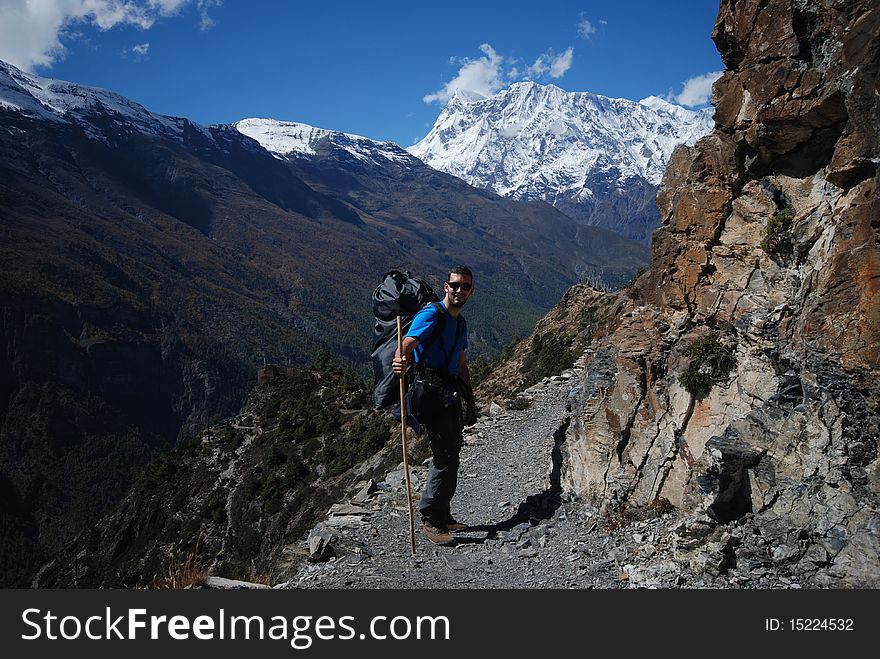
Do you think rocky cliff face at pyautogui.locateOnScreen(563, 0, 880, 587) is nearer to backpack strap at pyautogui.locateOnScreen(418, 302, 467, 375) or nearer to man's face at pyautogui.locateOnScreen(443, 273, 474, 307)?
backpack strap at pyautogui.locateOnScreen(418, 302, 467, 375)

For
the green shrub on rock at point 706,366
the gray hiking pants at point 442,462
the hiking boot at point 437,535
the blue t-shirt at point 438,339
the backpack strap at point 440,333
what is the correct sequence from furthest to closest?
the hiking boot at point 437,535 < the gray hiking pants at point 442,462 < the green shrub on rock at point 706,366 < the backpack strap at point 440,333 < the blue t-shirt at point 438,339

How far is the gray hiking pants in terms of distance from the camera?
8438 mm

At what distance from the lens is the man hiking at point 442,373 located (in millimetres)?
7797

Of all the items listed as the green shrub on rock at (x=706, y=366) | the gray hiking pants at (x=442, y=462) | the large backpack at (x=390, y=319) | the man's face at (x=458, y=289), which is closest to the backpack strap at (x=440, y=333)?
the man's face at (x=458, y=289)

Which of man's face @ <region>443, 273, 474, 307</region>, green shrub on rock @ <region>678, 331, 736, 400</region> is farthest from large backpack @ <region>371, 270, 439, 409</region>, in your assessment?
green shrub on rock @ <region>678, 331, 736, 400</region>

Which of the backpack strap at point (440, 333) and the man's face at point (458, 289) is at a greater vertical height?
the man's face at point (458, 289)

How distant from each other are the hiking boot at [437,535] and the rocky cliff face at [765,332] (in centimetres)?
233

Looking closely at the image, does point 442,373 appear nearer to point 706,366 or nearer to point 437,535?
point 437,535

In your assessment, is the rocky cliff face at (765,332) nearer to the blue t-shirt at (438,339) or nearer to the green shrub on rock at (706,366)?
the green shrub on rock at (706,366)

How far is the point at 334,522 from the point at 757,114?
9809 millimetres

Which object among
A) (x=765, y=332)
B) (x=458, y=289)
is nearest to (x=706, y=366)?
(x=765, y=332)

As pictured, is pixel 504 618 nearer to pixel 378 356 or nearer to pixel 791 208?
pixel 378 356

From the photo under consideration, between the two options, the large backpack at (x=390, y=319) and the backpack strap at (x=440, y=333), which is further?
the large backpack at (x=390, y=319)

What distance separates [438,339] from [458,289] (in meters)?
0.74
